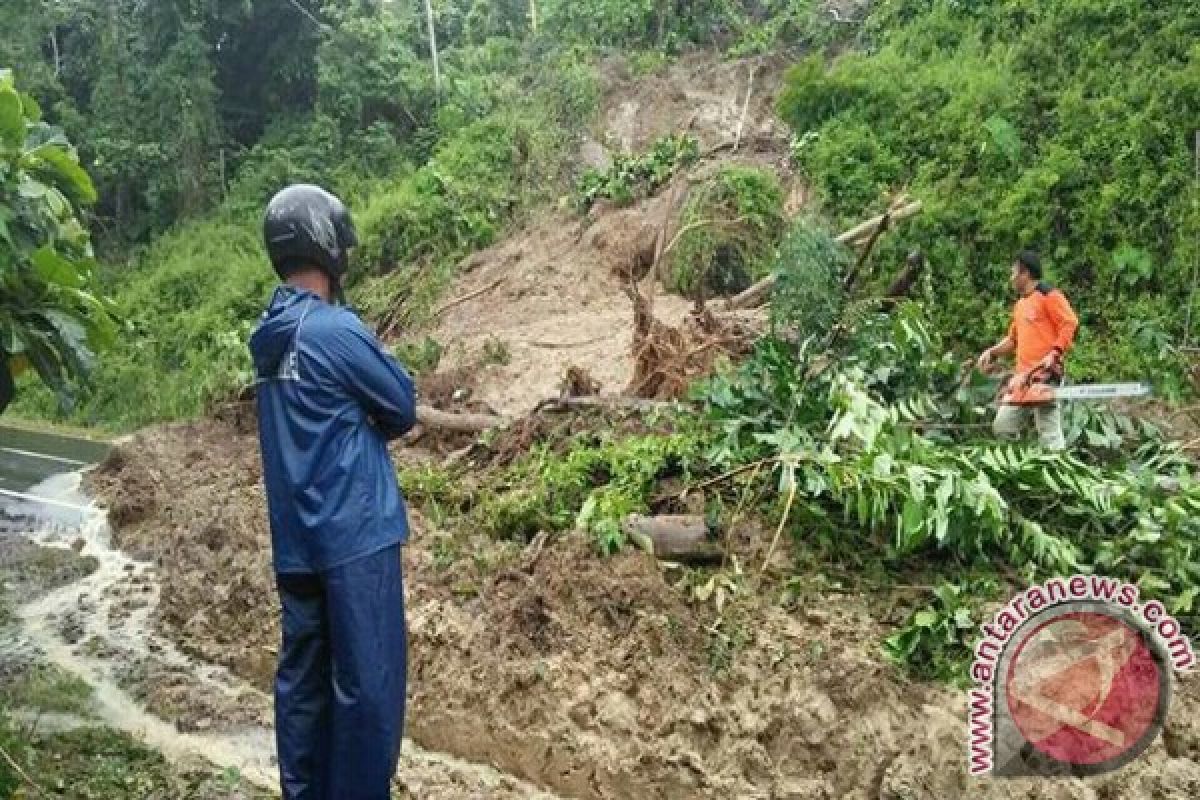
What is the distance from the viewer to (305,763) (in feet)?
9.72

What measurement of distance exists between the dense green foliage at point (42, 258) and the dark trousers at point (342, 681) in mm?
2278

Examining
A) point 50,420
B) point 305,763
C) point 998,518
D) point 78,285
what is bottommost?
point 50,420

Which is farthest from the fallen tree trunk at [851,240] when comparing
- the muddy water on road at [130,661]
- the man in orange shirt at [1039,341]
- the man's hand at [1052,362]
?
the muddy water on road at [130,661]

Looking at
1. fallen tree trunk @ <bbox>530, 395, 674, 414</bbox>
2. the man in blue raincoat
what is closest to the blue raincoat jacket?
the man in blue raincoat

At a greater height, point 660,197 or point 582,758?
point 660,197

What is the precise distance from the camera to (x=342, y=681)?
9.25 ft

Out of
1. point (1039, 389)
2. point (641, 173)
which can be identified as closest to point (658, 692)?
point (1039, 389)

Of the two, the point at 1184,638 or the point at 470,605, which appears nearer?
the point at 1184,638

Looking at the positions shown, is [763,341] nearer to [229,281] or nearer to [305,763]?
[305,763]

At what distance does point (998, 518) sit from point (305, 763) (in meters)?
3.63

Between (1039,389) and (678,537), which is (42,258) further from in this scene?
(1039,389)

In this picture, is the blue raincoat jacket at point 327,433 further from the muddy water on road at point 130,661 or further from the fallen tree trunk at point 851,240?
the fallen tree trunk at point 851,240

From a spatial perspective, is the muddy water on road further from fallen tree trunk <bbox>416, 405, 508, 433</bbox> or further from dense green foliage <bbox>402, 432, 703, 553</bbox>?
fallen tree trunk <bbox>416, 405, 508, 433</bbox>

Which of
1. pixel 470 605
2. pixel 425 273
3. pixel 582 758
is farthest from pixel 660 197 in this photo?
pixel 582 758
